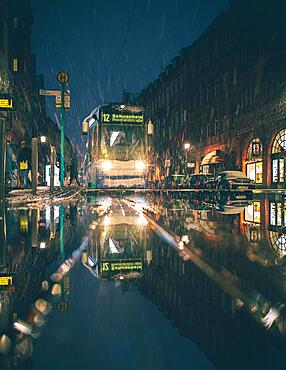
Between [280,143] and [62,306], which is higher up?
[280,143]

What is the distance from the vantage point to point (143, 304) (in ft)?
8.91

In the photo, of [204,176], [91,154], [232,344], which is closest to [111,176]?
[91,154]

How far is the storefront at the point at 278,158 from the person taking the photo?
29.8 meters

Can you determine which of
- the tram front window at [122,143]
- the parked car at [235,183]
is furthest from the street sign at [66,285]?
the parked car at [235,183]

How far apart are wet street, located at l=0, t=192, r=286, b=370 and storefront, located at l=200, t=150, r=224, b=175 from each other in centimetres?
3678

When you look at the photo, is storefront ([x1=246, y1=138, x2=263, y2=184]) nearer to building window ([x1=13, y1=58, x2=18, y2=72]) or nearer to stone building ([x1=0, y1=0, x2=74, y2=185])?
stone building ([x1=0, y1=0, x2=74, y2=185])

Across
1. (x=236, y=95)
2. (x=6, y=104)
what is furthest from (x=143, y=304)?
(x=236, y=95)

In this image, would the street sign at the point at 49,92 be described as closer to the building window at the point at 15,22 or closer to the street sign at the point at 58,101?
the street sign at the point at 58,101

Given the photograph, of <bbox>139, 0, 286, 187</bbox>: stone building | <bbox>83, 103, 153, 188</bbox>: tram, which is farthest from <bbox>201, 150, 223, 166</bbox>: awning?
<bbox>83, 103, 153, 188</bbox>: tram

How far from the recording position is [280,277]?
342cm

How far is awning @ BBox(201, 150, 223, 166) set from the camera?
41344 mm

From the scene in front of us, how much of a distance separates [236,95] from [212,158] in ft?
24.6

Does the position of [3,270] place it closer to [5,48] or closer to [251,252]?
[251,252]

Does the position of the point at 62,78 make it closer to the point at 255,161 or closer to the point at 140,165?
the point at 140,165
